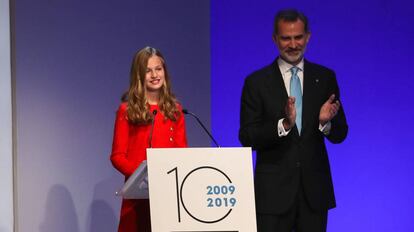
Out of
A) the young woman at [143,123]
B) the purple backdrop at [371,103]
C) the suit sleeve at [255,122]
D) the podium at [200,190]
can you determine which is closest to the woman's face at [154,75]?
the young woman at [143,123]

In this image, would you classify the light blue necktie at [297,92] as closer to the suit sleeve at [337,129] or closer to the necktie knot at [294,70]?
the necktie knot at [294,70]

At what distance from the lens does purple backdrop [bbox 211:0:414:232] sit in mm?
4867

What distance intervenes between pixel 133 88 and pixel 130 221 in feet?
2.30

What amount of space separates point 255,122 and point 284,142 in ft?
0.59

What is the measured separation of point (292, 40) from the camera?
3.67m

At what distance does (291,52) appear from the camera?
3678 mm

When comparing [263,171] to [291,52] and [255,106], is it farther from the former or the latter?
[291,52]

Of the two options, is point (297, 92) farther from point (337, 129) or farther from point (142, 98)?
point (142, 98)

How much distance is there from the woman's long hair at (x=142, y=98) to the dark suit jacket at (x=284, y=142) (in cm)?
41

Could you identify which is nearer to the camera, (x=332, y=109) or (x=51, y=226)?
(x=332, y=109)

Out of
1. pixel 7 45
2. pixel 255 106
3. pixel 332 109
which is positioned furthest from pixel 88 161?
pixel 332 109

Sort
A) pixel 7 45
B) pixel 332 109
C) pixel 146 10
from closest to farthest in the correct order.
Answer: pixel 332 109, pixel 7 45, pixel 146 10

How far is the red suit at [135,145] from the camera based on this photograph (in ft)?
12.3


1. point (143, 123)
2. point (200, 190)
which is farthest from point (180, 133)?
point (200, 190)
